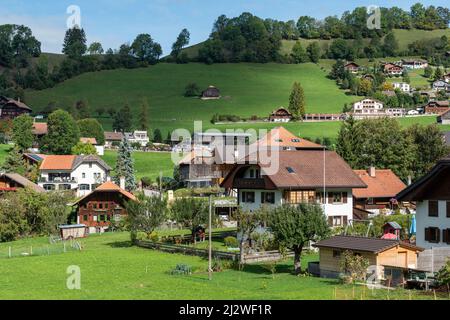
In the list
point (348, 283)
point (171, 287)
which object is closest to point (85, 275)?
point (171, 287)

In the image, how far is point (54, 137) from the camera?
13012 centimetres

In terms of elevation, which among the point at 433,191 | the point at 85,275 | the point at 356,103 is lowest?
the point at 85,275

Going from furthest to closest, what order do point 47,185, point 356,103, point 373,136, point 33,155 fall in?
point 356,103
point 33,155
point 47,185
point 373,136

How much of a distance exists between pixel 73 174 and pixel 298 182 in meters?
57.7

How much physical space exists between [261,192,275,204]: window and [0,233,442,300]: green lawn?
9.48 meters

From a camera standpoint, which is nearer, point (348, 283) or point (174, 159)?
point (348, 283)

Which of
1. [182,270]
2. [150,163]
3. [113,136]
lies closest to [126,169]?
[150,163]

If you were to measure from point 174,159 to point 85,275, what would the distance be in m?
82.7

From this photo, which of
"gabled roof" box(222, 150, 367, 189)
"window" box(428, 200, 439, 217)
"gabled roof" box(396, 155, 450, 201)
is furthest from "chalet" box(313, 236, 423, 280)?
"gabled roof" box(222, 150, 367, 189)

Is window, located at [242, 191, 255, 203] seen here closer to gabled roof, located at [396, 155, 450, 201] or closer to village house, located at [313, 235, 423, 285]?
gabled roof, located at [396, 155, 450, 201]

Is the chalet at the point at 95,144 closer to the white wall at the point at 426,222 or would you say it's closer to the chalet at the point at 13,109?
the chalet at the point at 13,109

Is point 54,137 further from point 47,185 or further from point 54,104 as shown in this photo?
point 54,104

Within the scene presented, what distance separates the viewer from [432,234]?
45344 millimetres

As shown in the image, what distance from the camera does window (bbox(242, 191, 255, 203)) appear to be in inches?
2399
